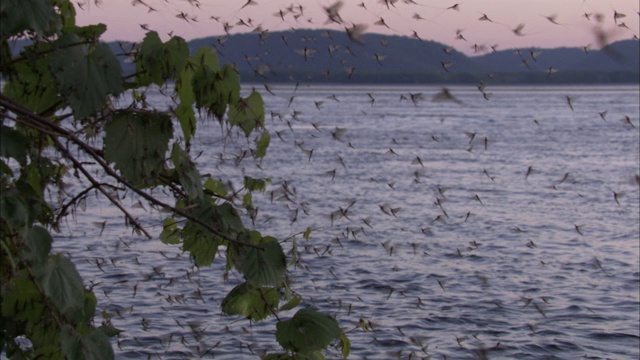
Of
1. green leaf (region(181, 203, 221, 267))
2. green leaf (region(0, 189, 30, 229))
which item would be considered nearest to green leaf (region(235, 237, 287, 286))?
green leaf (region(181, 203, 221, 267))

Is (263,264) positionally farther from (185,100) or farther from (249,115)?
(185,100)

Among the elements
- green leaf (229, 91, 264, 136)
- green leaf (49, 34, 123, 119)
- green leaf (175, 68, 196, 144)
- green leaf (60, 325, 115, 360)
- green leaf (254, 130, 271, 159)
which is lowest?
green leaf (60, 325, 115, 360)

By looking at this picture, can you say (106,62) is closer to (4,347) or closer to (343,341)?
(4,347)

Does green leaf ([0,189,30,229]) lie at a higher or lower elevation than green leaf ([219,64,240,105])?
lower

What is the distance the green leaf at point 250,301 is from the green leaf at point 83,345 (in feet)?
2.71

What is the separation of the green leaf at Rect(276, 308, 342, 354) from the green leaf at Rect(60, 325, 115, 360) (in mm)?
653

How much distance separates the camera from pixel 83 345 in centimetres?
346

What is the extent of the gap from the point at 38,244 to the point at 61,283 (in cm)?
Answer: 15

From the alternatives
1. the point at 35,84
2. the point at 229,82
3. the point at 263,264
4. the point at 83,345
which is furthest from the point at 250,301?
the point at 35,84

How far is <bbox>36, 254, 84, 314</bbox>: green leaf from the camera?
10.7ft

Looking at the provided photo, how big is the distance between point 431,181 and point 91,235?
1678 cm

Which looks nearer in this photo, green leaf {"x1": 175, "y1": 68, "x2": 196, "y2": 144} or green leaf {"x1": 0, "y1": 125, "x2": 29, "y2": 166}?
green leaf {"x1": 0, "y1": 125, "x2": 29, "y2": 166}

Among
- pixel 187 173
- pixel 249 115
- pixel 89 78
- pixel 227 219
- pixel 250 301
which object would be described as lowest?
pixel 250 301

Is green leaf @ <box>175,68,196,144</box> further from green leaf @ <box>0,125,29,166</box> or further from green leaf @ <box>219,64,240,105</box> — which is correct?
green leaf @ <box>0,125,29,166</box>
